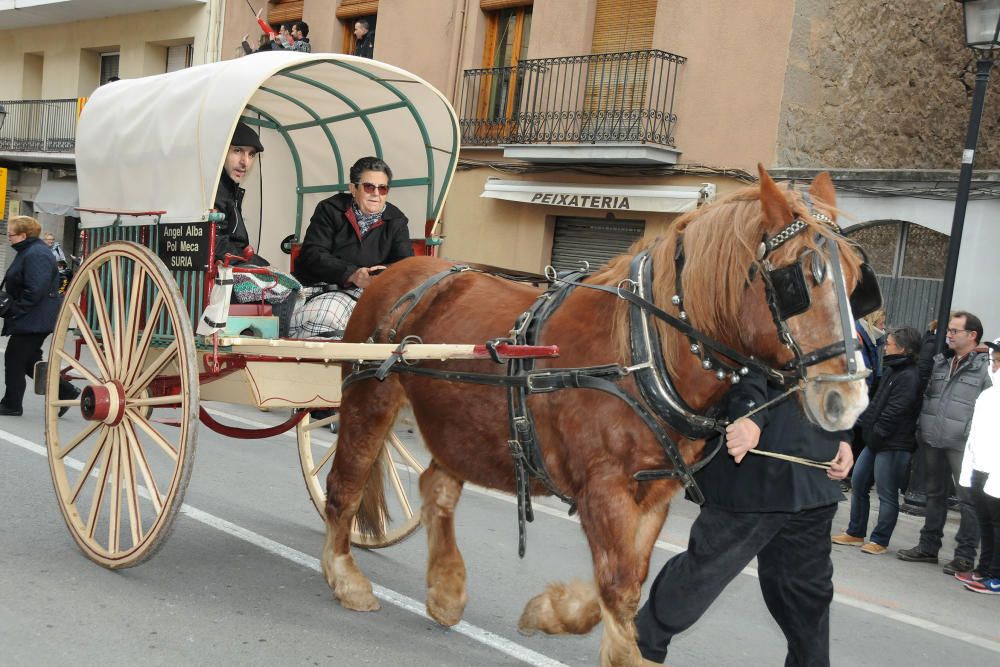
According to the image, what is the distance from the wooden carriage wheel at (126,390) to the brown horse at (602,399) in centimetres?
81

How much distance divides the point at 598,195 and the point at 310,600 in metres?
10.3

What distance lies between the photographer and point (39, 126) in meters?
24.8

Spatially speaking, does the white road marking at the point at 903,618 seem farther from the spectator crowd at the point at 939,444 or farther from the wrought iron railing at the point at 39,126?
the wrought iron railing at the point at 39,126

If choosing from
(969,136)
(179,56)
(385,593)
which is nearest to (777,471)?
(385,593)

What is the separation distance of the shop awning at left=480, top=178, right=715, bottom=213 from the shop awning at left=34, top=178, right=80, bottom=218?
12858 mm

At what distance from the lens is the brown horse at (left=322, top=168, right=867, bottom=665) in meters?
3.10

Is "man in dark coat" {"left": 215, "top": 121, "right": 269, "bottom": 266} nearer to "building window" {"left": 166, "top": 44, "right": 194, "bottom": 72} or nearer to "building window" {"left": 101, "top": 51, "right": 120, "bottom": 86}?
"building window" {"left": 166, "top": 44, "right": 194, "bottom": 72}

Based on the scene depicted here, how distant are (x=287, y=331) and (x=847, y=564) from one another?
423cm

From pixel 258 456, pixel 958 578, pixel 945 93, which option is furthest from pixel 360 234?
pixel 945 93

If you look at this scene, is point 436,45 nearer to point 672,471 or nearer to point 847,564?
point 847,564

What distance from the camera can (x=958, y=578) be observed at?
6.81 m

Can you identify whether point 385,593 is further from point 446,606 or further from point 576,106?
point 576,106

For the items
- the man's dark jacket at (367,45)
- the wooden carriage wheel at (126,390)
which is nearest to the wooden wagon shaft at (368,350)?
the wooden carriage wheel at (126,390)

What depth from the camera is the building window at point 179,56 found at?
73.4 ft
